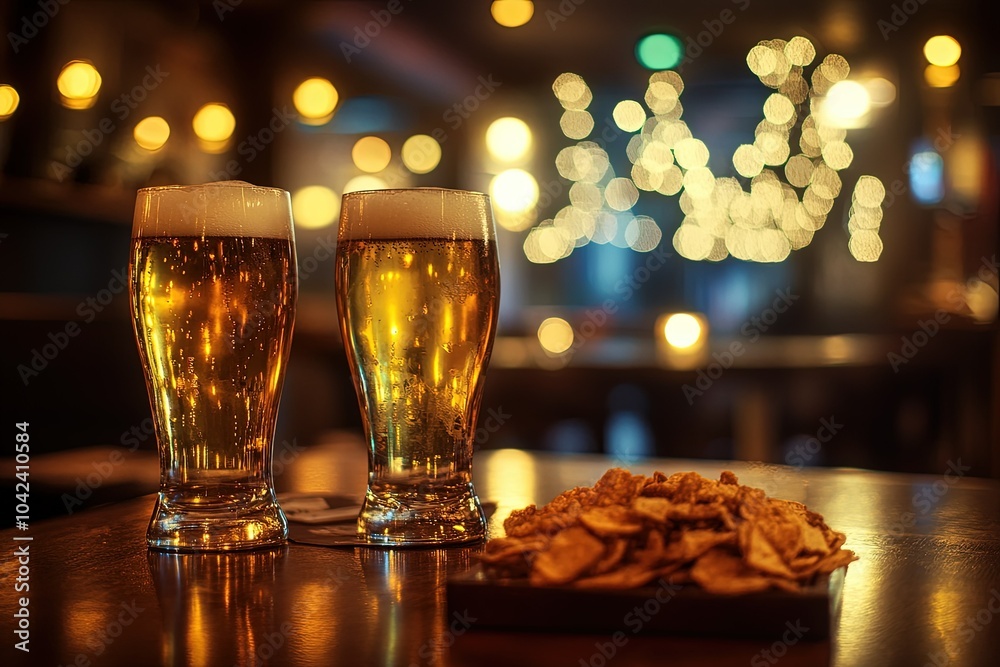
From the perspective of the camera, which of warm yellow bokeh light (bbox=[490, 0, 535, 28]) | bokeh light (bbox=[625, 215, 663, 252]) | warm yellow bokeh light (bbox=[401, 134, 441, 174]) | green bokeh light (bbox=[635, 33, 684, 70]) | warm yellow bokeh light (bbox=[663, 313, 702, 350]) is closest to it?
warm yellow bokeh light (bbox=[490, 0, 535, 28])

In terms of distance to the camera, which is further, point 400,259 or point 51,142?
point 51,142

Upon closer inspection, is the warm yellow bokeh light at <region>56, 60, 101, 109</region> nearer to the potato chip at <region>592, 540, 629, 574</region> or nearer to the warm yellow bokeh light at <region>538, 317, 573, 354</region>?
the potato chip at <region>592, 540, 629, 574</region>

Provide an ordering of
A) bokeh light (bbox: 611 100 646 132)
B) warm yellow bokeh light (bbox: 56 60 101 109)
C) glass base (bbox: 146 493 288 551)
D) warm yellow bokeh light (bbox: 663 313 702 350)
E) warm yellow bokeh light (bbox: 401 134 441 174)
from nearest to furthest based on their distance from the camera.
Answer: glass base (bbox: 146 493 288 551), warm yellow bokeh light (bbox: 56 60 101 109), warm yellow bokeh light (bbox: 663 313 702 350), warm yellow bokeh light (bbox: 401 134 441 174), bokeh light (bbox: 611 100 646 132)

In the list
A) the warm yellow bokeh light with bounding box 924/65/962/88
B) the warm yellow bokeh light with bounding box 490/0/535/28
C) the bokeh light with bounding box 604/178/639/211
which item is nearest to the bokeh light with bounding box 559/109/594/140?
the bokeh light with bounding box 604/178/639/211

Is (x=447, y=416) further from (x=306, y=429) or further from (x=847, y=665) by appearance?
(x=306, y=429)

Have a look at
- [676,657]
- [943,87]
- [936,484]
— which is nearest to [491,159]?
[943,87]

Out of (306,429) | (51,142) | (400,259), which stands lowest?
(306,429)
